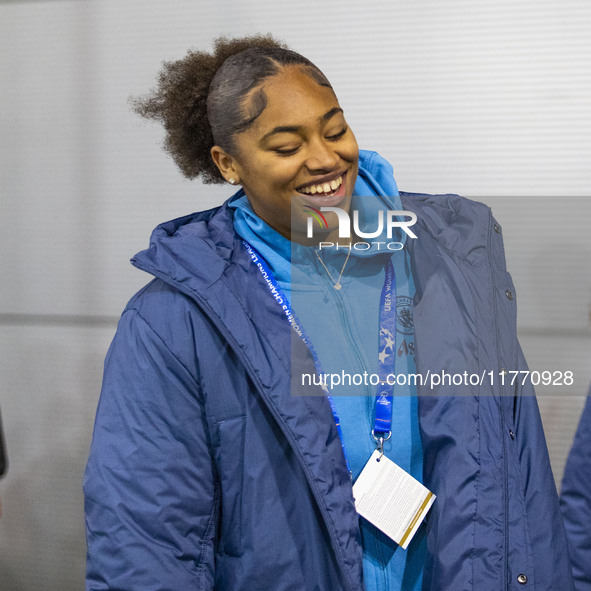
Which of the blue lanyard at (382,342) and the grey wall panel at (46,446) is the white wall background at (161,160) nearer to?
the grey wall panel at (46,446)

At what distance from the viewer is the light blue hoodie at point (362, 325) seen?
115 centimetres

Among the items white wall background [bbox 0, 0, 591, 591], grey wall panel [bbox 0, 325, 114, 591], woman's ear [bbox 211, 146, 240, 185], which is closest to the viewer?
woman's ear [bbox 211, 146, 240, 185]

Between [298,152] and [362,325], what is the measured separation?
1.04 feet

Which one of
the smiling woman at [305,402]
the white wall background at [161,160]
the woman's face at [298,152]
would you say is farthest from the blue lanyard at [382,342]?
the white wall background at [161,160]

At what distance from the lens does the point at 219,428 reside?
109 cm

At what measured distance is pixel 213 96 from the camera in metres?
1.26

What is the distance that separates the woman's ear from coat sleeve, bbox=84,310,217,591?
13.1 inches

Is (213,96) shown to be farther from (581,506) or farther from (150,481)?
(581,506)

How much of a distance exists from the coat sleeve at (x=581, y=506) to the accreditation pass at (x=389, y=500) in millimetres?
306

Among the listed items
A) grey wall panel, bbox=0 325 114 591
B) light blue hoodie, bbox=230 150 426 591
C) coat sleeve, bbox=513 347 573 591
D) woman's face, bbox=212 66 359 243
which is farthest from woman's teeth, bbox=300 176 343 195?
grey wall panel, bbox=0 325 114 591

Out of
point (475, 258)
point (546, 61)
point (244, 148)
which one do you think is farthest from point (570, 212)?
point (244, 148)

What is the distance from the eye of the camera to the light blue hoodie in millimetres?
1151

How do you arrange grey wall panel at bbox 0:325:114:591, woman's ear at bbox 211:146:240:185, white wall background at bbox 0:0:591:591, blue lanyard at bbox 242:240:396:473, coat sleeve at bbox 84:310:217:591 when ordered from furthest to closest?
grey wall panel at bbox 0:325:114:591, white wall background at bbox 0:0:591:591, woman's ear at bbox 211:146:240:185, blue lanyard at bbox 242:240:396:473, coat sleeve at bbox 84:310:217:591

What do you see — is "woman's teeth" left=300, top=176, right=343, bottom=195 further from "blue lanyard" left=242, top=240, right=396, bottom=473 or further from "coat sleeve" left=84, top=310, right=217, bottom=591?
"coat sleeve" left=84, top=310, right=217, bottom=591
